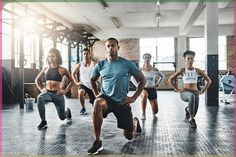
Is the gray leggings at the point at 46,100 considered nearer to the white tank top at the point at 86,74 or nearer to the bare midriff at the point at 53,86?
the bare midriff at the point at 53,86

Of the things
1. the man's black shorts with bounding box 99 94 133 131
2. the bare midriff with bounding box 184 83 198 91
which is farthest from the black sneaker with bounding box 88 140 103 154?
the bare midriff with bounding box 184 83 198 91

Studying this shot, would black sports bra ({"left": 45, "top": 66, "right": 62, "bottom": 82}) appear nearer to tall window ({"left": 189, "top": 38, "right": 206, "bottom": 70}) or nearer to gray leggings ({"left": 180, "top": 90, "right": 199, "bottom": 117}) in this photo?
gray leggings ({"left": 180, "top": 90, "right": 199, "bottom": 117})

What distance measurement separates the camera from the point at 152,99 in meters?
6.00

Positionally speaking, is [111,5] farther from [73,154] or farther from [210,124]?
[73,154]

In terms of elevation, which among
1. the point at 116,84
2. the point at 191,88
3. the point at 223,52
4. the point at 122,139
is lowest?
the point at 122,139

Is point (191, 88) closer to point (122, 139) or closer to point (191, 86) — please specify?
point (191, 86)

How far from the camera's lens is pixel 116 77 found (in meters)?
3.37

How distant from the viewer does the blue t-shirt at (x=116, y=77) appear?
3361 mm

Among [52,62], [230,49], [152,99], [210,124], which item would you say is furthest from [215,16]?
[230,49]

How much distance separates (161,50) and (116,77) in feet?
51.0

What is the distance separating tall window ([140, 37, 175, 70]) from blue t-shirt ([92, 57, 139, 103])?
1507cm

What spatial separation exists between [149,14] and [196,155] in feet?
38.5

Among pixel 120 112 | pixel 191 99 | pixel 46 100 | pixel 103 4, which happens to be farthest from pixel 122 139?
pixel 103 4

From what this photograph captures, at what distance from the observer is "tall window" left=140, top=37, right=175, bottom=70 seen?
727 inches
